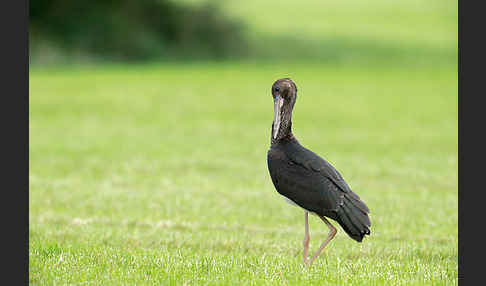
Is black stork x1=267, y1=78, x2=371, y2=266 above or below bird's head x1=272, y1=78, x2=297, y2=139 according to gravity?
below

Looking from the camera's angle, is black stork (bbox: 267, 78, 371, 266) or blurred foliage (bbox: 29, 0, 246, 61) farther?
blurred foliage (bbox: 29, 0, 246, 61)

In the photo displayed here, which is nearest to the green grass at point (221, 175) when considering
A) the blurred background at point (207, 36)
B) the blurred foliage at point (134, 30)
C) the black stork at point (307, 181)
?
the black stork at point (307, 181)

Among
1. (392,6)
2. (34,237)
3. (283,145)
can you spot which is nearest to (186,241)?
(34,237)

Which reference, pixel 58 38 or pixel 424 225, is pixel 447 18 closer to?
pixel 58 38

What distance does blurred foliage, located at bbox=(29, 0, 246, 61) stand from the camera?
47.2m

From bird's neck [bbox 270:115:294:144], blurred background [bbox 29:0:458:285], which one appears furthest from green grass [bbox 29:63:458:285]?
bird's neck [bbox 270:115:294:144]

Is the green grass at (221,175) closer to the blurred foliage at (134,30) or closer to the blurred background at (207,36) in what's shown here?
the blurred foliage at (134,30)

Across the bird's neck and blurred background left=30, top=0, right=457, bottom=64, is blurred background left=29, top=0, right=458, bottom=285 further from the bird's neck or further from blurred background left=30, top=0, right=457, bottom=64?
the bird's neck

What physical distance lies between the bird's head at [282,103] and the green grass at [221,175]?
1841mm

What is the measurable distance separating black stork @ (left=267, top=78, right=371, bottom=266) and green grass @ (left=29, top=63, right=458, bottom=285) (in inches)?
30.2

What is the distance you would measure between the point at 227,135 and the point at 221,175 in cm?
741

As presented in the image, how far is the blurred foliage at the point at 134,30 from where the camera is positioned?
47156 mm

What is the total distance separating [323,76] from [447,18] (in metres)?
24.7

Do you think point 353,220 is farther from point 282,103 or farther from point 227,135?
point 227,135
